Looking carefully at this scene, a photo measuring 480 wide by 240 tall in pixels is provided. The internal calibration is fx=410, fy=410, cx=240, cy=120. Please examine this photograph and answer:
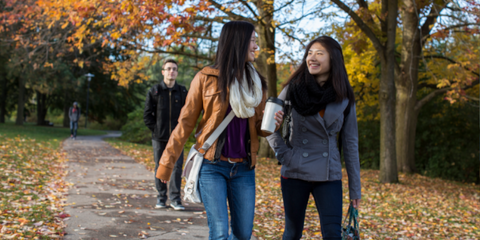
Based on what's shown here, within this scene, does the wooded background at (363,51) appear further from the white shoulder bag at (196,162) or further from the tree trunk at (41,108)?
the tree trunk at (41,108)

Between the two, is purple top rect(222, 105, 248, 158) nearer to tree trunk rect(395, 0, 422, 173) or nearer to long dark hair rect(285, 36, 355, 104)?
long dark hair rect(285, 36, 355, 104)

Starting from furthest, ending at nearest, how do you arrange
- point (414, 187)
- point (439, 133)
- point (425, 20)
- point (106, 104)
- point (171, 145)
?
point (106, 104) < point (439, 133) < point (425, 20) < point (414, 187) < point (171, 145)

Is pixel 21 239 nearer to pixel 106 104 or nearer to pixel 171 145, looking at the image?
pixel 171 145

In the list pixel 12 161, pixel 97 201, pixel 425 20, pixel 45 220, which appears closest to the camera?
pixel 45 220

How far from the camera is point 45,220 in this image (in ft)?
16.2

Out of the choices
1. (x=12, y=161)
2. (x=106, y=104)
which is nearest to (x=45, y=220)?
(x=12, y=161)

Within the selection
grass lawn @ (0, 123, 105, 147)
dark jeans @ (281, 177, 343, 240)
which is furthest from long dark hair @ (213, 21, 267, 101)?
grass lawn @ (0, 123, 105, 147)

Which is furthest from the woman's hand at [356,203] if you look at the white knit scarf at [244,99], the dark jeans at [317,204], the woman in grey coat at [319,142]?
the white knit scarf at [244,99]

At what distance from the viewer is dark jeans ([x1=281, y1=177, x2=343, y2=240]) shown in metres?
2.78

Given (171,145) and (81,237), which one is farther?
(81,237)

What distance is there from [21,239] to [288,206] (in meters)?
2.93

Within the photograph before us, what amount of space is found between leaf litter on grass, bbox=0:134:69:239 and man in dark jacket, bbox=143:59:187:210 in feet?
4.76

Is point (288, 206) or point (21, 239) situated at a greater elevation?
point (288, 206)

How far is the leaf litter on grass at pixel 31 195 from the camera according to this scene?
4555mm
